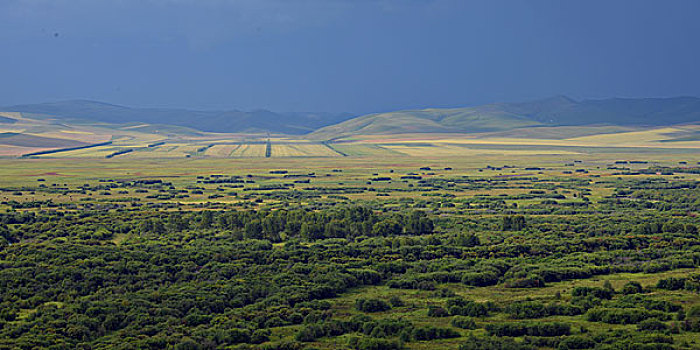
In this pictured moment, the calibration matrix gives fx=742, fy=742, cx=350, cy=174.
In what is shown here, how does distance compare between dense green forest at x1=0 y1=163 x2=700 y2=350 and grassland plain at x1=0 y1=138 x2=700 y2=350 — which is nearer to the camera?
dense green forest at x1=0 y1=163 x2=700 y2=350

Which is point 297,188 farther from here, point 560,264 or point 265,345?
point 265,345

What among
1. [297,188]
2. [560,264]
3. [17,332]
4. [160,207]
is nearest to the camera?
[17,332]

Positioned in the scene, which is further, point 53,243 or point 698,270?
point 53,243

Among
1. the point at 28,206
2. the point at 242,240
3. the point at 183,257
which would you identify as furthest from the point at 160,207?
the point at 183,257

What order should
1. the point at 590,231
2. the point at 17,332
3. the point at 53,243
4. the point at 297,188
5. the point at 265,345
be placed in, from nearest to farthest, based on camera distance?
the point at 265,345, the point at 17,332, the point at 53,243, the point at 590,231, the point at 297,188

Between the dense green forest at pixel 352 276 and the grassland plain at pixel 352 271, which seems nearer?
the dense green forest at pixel 352 276

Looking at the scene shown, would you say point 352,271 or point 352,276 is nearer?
point 352,276

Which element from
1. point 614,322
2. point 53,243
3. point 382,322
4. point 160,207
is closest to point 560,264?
point 614,322

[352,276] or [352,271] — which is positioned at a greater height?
[352,271]
